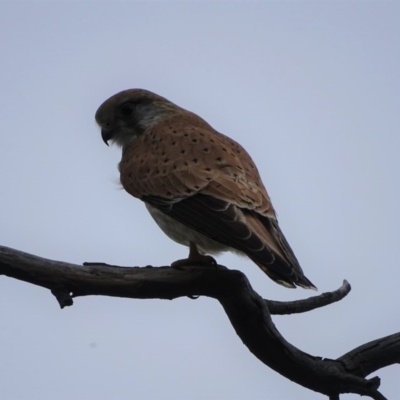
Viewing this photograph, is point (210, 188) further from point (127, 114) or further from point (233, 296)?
point (127, 114)

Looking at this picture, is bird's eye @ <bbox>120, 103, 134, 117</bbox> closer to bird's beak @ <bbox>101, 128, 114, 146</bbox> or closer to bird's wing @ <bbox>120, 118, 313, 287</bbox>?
bird's beak @ <bbox>101, 128, 114, 146</bbox>

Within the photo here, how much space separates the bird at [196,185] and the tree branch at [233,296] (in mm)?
203

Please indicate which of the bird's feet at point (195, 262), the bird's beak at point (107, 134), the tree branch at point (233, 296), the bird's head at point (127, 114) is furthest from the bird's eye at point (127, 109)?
the tree branch at point (233, 296)

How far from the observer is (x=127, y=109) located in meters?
5.73

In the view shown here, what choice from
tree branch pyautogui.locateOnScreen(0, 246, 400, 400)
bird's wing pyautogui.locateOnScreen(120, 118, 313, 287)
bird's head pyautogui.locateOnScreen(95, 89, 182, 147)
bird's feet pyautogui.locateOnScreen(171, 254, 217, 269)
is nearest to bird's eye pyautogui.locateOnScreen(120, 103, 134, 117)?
bird's head pyautogui.locateOnScreen(95, 89, 182, 147)

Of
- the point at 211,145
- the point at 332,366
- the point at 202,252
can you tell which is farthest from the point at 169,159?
the point at 332,366

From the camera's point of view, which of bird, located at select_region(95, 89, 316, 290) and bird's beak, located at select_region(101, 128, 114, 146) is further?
bird's beak, located at select_region(101, 128, 114, 146)

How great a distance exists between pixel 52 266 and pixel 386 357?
5.55 ft

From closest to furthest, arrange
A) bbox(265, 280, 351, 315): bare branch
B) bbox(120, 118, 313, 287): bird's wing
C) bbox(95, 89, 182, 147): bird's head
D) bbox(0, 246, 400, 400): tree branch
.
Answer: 1. bbox(0, 246, 400, 400): tree branch
2. bbox(120, 118, 313, 287): bird's wing
3. bbox(265, 280, 351, 315): bare branch
4. bbox(95, 89, 182, 147): bird's head

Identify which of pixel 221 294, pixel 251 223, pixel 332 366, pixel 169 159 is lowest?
pixel 332 366

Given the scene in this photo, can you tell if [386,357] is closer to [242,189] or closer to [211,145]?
[242,189]

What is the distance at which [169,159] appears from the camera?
4895 millimetres

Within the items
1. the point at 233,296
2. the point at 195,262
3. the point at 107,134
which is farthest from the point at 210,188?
the point at 107,134

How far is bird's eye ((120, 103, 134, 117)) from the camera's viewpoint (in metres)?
5.72
